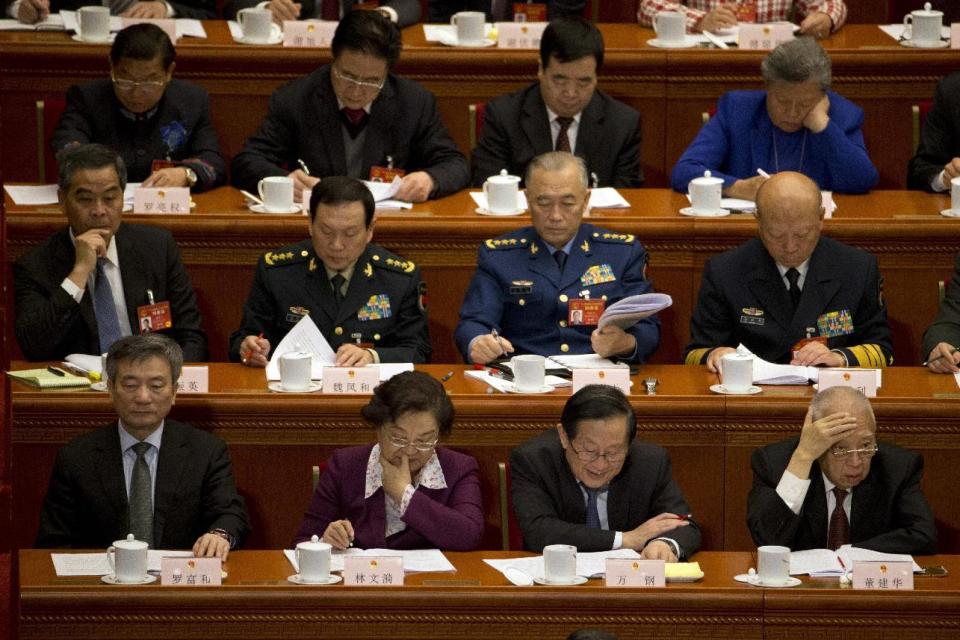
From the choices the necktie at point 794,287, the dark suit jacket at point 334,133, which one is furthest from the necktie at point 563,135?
the necktie at point 794,287

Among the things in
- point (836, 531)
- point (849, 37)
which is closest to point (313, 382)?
point (836, 531)

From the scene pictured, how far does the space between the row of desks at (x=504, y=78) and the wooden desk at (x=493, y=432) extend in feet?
4.74

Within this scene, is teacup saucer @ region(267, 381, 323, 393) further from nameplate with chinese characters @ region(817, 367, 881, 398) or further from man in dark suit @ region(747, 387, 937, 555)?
nameplate with chinese characters @ region(817, 367, 881, 398)

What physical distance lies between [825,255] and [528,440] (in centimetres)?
94

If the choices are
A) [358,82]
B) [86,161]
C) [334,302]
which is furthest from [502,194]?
[86,161]

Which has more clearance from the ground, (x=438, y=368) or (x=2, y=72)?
(x=2, y=72)

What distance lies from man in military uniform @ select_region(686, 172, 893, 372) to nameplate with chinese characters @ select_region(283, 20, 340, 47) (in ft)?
5.09

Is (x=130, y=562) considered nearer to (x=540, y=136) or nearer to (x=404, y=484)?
(x=404, y=484)

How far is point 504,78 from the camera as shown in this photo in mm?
5266

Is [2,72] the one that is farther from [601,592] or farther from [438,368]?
[601,592]

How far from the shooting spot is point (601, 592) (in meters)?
3.29

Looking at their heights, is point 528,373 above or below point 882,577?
above

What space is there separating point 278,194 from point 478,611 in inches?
66.2

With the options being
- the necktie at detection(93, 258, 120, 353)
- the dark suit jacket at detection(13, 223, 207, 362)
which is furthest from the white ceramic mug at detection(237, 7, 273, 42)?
the necktie at detection(93, 258, 120, 353)
